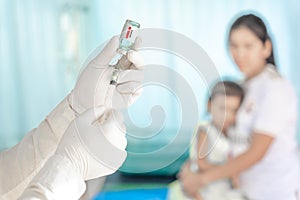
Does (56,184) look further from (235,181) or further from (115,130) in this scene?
(235,181)

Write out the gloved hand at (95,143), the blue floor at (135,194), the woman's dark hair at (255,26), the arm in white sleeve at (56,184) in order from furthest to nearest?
1. the blue floor at (135,194)
2. the woman's dark hair at (255,26)
3. the gloved hand at (95,143)
4. the arm in white sleeve at (56,184)

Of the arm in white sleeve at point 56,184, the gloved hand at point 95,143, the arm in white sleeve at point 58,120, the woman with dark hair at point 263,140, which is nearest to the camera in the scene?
the arm in white sleeve at point 56,184

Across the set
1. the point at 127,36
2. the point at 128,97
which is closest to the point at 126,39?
the point at 127,36

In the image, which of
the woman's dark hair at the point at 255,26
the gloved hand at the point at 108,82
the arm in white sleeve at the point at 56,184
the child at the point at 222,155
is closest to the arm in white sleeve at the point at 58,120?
the gloved hand at the point at 108,82

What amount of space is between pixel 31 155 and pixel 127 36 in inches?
12.4

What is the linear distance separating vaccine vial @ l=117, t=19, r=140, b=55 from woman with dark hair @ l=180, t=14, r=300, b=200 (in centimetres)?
94

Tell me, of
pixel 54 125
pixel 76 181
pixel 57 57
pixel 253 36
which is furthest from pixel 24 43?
pixel 76 181

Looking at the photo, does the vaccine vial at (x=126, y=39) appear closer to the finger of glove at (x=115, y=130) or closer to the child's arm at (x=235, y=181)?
the finger of glove at (x=115, y=130)

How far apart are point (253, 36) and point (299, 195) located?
653 mm

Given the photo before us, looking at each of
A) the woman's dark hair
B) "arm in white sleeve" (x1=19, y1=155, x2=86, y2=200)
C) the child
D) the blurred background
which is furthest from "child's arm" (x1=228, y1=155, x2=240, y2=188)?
"arm in white sleeve" (x1=19, y1=155, x2=86, y2=200)

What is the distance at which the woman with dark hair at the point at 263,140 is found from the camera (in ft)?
5.63

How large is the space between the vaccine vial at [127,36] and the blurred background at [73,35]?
1.63 meters

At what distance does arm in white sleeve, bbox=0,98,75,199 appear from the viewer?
95 centimetres

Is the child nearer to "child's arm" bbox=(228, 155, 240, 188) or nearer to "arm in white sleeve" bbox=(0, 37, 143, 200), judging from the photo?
"child's arm" bbox=(228, 155, 240, 188)
